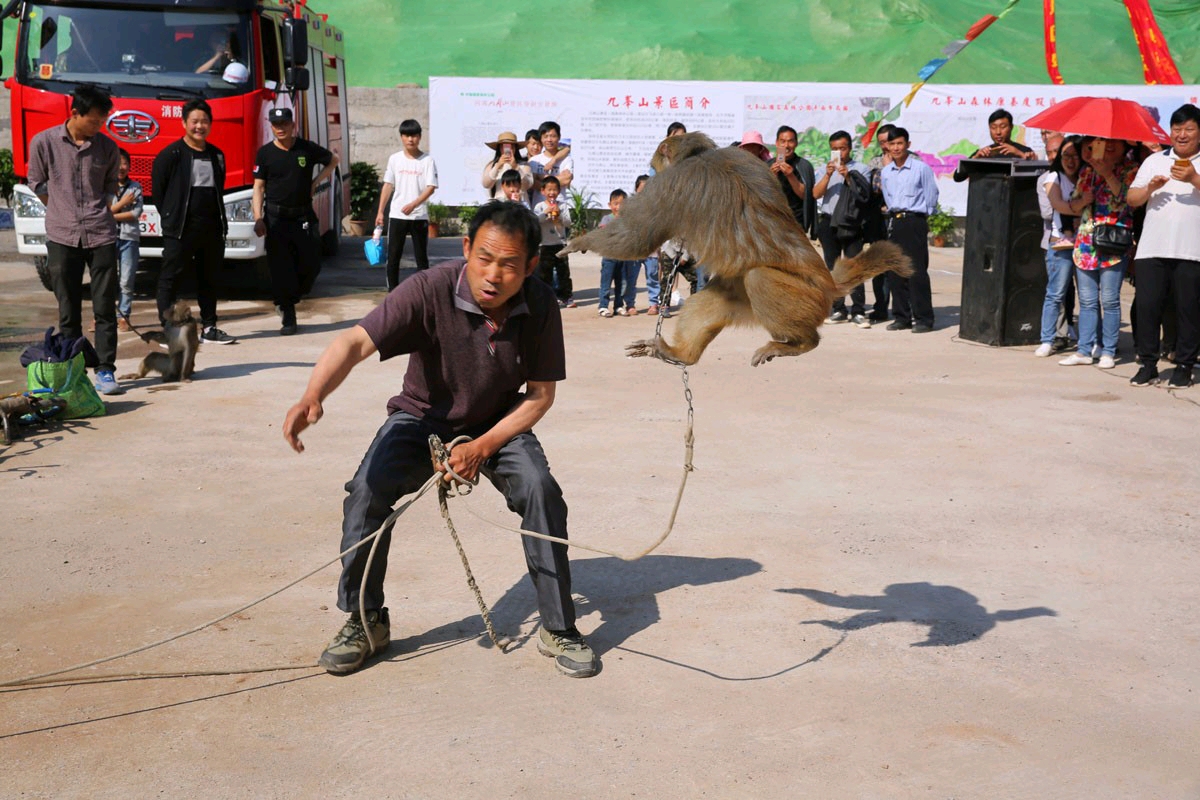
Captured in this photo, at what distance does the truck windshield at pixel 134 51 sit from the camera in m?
11.6

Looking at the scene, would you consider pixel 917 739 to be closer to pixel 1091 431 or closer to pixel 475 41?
pixel 1091 431

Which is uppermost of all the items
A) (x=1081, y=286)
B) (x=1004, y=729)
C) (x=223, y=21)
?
(x=223, y=21)

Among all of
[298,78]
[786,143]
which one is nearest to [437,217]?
[298,78]

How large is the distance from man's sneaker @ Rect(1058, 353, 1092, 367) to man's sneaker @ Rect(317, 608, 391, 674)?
719 cm

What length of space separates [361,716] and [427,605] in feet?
3.13

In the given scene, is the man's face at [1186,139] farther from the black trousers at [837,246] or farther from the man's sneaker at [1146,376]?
the black trousers at [837,246]

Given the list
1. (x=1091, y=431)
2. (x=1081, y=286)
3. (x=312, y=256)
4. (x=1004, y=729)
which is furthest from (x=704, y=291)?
(x=312, y=256)

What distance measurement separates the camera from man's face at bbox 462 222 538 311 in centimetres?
398

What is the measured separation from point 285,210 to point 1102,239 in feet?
22.5

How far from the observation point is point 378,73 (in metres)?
24.8

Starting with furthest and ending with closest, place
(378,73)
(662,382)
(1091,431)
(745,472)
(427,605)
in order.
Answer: (378,73)
(662,382)
(1091,431)
(745,472)
(427,605)

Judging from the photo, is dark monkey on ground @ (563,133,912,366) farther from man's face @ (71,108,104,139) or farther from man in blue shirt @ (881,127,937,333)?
man in blue shirt @ (881,127,937,333)

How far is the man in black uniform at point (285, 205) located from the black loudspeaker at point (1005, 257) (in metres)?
6.11

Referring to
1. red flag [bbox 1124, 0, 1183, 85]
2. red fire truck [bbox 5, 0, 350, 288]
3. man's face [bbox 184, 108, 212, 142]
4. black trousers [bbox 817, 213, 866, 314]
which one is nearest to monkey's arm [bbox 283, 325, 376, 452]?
man's face [bbox 184, 108, 212, 142]
